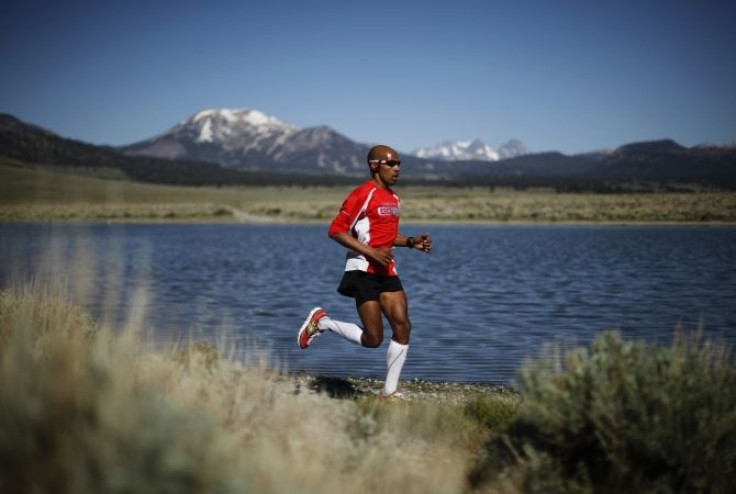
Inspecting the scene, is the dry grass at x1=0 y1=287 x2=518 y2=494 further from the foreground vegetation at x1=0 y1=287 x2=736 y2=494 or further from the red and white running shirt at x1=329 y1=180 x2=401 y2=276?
the red and white running shirt at x1=329 y1=180 x2=401 y2=276

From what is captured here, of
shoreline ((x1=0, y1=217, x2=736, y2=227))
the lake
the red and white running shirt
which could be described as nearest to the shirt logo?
the red and white running shirt

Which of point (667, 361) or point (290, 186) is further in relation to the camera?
point (290, 186)

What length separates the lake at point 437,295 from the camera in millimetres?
11742

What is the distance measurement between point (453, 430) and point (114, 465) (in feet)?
11.2

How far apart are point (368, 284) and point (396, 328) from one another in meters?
0.50

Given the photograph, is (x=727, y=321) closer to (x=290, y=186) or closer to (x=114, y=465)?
(x=114, y=465)

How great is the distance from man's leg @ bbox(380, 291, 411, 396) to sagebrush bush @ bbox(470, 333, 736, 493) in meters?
2.42

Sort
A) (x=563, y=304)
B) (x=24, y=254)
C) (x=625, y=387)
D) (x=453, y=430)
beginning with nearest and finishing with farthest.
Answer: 1. (x=625, y=387)
2. (x=453, y=430)
3. (x=563, y=304)
4. (x=24, y=254)

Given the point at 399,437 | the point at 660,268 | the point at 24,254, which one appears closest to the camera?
the point at 399,437

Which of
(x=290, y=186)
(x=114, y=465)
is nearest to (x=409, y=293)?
(x=114, y=465)

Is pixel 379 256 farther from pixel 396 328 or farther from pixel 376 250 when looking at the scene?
pixel 396 328

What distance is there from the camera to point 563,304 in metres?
17.8

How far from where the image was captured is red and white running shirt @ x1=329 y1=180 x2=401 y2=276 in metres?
7.35

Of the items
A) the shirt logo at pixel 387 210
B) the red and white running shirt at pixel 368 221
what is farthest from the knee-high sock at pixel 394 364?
the shirt logo at pixel 387 210
